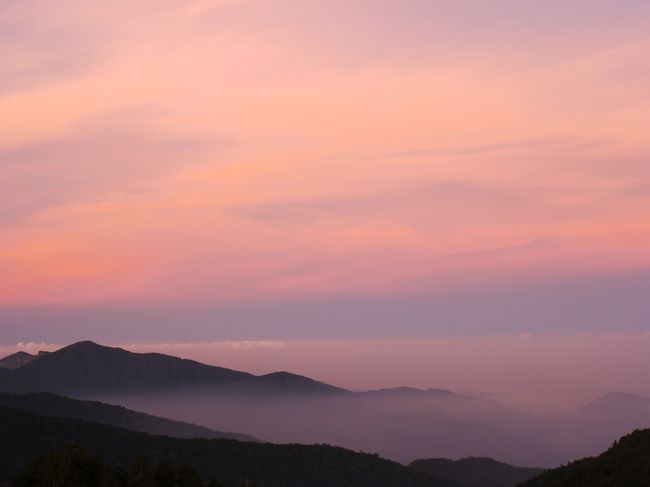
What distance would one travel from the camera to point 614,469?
66.2 m

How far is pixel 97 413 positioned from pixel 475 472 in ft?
254

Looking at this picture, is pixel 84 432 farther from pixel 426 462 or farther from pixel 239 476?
pixel 426 462

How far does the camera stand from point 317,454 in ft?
466

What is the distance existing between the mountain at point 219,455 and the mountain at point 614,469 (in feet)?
168

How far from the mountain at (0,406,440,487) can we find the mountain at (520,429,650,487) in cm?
5109

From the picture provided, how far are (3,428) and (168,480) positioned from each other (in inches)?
3014

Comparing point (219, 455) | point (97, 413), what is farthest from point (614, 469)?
point (97, 413)

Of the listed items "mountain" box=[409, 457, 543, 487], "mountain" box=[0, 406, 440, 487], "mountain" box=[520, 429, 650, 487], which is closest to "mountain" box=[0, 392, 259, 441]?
"mountain" box=[409, 457, 543, 487]

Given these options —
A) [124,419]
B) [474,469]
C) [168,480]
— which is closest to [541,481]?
[168,480]

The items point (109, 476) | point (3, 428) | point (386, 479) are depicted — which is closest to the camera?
point (109, 476)

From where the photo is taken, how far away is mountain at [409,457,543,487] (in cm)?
15838

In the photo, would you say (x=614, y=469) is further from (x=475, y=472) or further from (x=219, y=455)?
(x=475, y=472)

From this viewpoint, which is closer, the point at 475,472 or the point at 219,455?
the point at 219,455

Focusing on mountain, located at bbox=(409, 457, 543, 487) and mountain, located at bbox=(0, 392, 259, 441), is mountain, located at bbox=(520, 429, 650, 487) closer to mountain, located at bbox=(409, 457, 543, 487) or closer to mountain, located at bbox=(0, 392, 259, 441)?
mountain, located at bbox=(409, 457, 543, 487)
